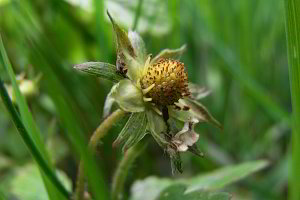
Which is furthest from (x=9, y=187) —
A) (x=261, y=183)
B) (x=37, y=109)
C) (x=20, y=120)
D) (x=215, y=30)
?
(x=215, y=30)

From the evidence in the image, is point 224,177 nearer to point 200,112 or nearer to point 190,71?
point 200,112

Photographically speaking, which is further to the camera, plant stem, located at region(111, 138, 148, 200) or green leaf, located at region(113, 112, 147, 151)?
plant stem, located at region(111, 138, 148, 200)

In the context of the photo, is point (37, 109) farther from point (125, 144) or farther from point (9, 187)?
point (125, 144)

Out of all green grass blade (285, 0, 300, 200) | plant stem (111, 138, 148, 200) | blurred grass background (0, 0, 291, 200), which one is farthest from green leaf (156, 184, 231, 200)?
blurred grass background (0, 0, 291, 200)

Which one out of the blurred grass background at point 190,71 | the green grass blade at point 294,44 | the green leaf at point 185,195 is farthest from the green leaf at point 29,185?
the green grass blade at point 294,44

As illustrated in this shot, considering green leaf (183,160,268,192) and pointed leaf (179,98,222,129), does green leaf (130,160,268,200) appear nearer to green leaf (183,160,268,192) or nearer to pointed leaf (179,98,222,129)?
green leaf (183,160,268,192)

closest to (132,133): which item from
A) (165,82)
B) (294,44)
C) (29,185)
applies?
(165,82)
